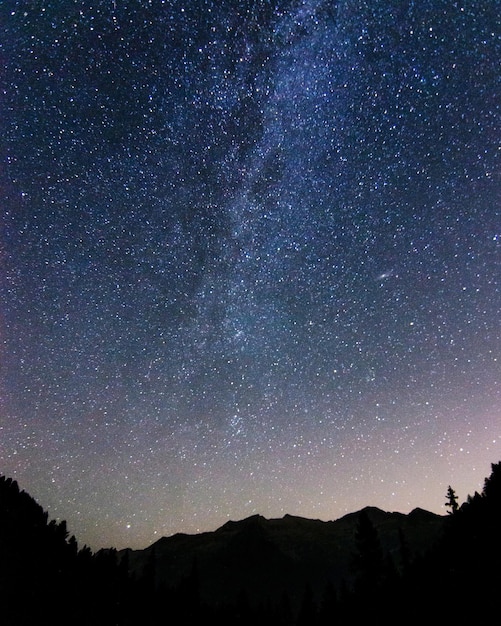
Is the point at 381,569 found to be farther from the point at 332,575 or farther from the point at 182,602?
the point at 332,575

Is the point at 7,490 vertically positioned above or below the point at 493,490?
above

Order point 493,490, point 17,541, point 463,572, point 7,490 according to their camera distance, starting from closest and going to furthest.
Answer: point 463,572 → point 493,490 → point 17,541 → point 7,490

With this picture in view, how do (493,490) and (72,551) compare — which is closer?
(493,490)

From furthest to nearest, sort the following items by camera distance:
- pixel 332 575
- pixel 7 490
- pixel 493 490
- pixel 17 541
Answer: pixel 332 575, pixel 7 490, pixel 17 541, pixel 493 490

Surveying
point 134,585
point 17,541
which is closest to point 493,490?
point 17,541

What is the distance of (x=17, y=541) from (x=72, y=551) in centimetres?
946

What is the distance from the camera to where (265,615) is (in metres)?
58.4

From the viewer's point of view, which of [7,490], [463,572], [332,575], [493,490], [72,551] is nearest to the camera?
[463,572]

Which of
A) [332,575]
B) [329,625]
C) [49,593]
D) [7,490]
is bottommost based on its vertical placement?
[329,625]

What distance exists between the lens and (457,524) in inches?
1283

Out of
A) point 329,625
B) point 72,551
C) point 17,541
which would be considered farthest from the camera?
point 329,625

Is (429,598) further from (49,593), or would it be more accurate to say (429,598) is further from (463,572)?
(49,593)

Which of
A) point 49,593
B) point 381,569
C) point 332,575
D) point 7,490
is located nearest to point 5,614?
point 49,593

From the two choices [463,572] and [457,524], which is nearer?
[463,572]
